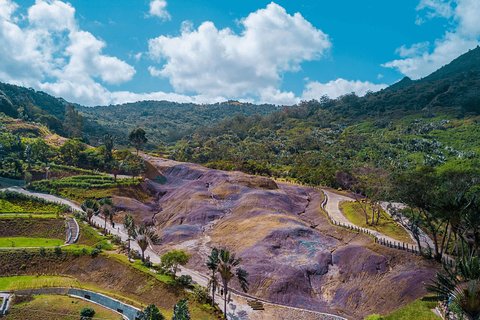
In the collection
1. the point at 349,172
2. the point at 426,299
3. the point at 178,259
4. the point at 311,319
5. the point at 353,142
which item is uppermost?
the point at 353,142

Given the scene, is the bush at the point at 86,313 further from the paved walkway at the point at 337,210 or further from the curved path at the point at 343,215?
the paved walkway at the point at 337,210

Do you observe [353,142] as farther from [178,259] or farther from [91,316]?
[91,316]

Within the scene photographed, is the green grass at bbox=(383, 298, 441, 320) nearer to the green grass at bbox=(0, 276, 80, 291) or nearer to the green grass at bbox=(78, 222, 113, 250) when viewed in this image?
the green grass at bbox=(0, 276, 80, 291)

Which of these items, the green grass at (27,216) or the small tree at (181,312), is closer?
the small tree at (181,312)

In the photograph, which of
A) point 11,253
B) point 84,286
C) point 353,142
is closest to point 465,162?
point 353,142

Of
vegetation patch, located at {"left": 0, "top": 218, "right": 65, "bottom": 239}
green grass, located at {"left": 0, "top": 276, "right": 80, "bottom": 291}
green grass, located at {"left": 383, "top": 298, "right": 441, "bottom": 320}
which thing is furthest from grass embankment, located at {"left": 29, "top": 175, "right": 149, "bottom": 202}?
green grass, located at {"left": 383, "top": 298, "right": 441, "bottom": 320}

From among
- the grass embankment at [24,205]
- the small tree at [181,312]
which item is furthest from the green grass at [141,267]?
the grass embankment at [24,205]

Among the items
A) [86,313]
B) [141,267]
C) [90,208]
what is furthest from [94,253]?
[90,208]
